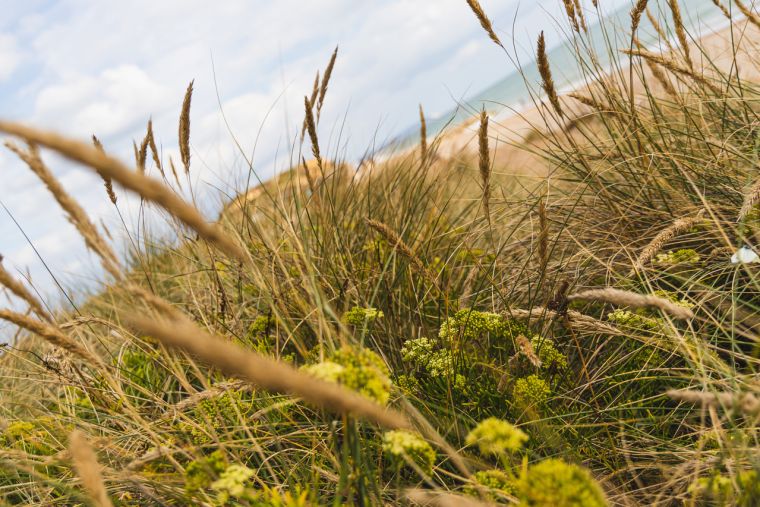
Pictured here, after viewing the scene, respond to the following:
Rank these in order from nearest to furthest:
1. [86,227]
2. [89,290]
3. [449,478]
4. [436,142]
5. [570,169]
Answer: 1. [86,227]
2. [449,478]
3. [570,169]
4. [436,142]
5. [89,290]

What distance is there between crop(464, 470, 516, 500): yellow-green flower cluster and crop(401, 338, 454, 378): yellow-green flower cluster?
0.46 metres

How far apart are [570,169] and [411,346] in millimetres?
1289

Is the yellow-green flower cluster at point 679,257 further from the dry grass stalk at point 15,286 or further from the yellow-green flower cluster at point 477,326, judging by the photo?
the dry grass stalk at point 15,286

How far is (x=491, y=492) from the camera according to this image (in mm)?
1113

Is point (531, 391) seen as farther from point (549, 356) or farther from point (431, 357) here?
point (431, 357)

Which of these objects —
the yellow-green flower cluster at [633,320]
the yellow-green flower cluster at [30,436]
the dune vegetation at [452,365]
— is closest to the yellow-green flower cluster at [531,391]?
the dune vegetation at [452,365]

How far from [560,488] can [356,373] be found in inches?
13.7

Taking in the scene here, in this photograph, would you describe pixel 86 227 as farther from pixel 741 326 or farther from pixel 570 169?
pixel 570 169

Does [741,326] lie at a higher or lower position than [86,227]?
lower

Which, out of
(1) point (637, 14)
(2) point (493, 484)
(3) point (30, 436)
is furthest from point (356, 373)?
(1) point (637, 14)

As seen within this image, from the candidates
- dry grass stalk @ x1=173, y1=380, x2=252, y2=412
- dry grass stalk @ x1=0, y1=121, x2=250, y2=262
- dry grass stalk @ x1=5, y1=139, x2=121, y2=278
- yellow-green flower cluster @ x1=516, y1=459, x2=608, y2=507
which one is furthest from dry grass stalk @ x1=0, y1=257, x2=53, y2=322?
yellow-green flower cluster @ x1=516, y1=459, x2=608, y2=507

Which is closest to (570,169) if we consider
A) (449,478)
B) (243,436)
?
(449,478)

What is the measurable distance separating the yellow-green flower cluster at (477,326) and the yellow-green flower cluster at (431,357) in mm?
56

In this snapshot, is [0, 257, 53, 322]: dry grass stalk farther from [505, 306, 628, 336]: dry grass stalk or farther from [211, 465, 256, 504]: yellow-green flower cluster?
[505, 306, 628, 336]: dry grass stalk
